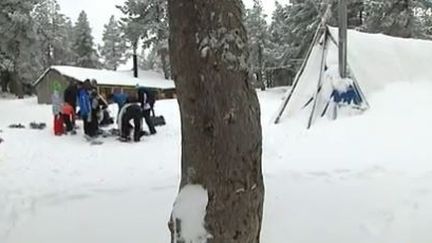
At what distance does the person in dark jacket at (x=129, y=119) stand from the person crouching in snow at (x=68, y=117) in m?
1.33

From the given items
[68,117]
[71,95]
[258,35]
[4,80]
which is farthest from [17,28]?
[4,80]

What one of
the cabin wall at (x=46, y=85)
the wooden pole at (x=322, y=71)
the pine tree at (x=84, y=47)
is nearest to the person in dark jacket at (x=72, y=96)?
the wooden pole at (x=322, y=71)

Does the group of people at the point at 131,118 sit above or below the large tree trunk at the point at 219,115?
below

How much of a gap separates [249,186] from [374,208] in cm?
334

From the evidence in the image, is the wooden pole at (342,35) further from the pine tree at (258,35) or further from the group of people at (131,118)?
the pine tree at (258,35)

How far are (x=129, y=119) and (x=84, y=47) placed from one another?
51.0 meters

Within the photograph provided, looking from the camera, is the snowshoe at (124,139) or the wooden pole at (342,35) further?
the wooden pole at (342,35)

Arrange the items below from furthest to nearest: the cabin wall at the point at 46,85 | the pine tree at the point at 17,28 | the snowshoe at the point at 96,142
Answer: the cabin wall at the point at 46,85 → the pine tree at the point at 17,28 → the snowshoe at the point at 96,142

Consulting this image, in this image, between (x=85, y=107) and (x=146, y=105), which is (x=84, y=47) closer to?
(x=146, y=105)

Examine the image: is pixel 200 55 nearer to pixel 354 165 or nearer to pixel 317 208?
pixel 317 208

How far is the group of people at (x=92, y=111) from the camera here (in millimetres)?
13000

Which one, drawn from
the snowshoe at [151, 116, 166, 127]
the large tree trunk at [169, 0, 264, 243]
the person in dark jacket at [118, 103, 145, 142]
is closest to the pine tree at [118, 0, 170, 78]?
the snowshoe at [151, 116, 166, 127]

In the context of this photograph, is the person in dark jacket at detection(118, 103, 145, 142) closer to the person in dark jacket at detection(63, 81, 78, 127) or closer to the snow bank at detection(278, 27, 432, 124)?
the person in dark jacket at detection(63, 81, 78, 127)

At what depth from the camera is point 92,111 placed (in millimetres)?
13250
